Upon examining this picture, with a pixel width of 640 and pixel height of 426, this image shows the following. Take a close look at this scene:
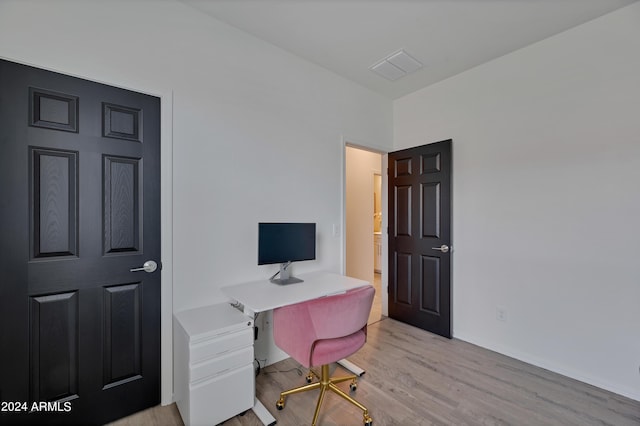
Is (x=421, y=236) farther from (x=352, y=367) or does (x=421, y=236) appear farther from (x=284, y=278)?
(x=284, y=278)

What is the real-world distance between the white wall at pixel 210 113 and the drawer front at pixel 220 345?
443 millimetres

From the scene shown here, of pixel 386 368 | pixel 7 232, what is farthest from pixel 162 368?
pixel 386 368

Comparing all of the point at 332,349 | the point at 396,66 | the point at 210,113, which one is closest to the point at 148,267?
the point at 210,113

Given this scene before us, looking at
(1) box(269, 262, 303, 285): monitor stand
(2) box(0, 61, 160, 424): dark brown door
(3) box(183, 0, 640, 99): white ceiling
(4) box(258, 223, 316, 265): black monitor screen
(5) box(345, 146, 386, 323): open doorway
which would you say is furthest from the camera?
(5) box(345, 146, 386, 323): open doorway

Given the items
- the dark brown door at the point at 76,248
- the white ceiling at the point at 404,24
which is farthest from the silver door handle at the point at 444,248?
the dark brown door at the point at 76,248

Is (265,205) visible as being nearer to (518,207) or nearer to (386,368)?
(386,368)

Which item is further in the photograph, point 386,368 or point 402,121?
point 402,121

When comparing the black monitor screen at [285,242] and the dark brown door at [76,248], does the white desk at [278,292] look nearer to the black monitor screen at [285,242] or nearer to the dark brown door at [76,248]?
the black monitor screen at [285,242]

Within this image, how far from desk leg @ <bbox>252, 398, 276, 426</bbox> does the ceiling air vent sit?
3.09 meters

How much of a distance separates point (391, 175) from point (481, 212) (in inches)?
44.3

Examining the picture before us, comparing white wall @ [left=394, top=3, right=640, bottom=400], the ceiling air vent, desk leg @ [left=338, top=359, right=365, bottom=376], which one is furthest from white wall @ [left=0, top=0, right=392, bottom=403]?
white wall @ [left=394, top=3, right=640, bottom=400]

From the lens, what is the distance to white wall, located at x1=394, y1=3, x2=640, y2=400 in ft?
6.68

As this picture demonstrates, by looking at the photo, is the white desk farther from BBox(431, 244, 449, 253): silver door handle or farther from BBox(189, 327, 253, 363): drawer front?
BBox(431, 244, 449, 253): silver door handle

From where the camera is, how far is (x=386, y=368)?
2.35 meters
